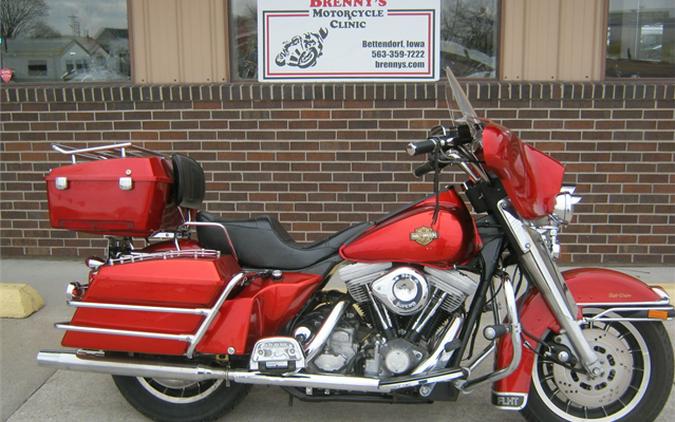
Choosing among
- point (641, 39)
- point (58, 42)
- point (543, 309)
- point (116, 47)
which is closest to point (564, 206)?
point (543, 309)

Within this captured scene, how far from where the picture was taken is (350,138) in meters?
5.02

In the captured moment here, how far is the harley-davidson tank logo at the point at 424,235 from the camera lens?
2.44m

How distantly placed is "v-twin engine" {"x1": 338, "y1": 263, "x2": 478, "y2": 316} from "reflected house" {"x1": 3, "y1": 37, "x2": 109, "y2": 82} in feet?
12.9

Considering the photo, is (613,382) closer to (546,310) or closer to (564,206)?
(546,310)

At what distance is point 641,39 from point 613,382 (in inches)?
139

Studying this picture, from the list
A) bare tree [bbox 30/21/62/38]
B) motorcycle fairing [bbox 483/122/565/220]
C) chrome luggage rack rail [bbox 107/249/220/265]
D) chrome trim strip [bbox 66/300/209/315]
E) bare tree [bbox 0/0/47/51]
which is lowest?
chrome trim strip [bbox 66/300/209/315]

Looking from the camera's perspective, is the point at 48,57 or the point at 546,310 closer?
the point at 546,310

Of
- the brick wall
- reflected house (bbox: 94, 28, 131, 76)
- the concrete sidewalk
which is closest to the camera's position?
the concrete sidewalk

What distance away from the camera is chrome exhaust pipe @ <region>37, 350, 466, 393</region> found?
2.47 m

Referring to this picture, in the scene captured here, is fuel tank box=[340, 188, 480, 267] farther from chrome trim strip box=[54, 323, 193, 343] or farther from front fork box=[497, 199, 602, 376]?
chrome trim strip box=[54, 323, 193, 343]

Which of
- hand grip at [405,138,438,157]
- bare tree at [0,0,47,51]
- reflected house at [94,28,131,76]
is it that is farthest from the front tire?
bare tree at [0,0,47,51]

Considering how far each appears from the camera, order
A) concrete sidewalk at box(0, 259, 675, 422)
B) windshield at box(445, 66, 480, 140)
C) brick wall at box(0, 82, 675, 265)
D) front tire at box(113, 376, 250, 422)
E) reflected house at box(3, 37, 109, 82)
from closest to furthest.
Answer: windshield at box(445, 66, 480, 140)
front tire at box(113, 376, 250, 422)
concrete sidewalk at box(0, 259, 675, 422)
brick wall at box(0, 82, 675, 265)
reflected house at box(3, 37, 109, 82)

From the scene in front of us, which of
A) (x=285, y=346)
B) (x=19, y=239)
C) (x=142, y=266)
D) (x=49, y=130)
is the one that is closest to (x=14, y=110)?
(x=49, y=130)

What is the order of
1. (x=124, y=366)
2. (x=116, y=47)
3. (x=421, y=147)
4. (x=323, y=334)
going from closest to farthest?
(x=421, y=147) → (x=323, y=334) → (x=124, y=366) → (x=116, y=47)
